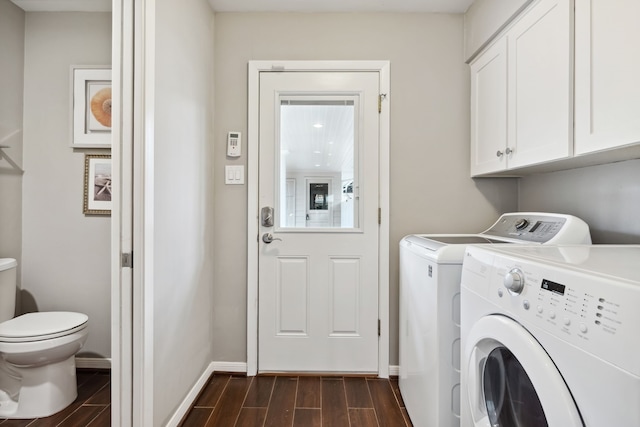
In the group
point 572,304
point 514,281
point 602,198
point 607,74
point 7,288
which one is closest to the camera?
point 572,304

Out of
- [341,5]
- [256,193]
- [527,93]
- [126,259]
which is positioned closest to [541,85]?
[527,93]

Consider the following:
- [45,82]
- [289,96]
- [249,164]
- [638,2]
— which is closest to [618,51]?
[638,2]

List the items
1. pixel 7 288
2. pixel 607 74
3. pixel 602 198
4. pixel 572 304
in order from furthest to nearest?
pixel 7 288 < pixel 602 198 < pixel 607 74 < pixel 572 304

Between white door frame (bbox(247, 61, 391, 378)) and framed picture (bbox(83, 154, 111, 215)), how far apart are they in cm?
96

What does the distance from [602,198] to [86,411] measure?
278 cm

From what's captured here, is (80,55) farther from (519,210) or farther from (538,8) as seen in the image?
(519,210)

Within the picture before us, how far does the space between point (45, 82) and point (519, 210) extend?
321 cm

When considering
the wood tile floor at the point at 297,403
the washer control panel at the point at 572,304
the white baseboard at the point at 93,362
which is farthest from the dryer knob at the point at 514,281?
the white baseboard at the point at 93,362

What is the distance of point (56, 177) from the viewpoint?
6.34ft

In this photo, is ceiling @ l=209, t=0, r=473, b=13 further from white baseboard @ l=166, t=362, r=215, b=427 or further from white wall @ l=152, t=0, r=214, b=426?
white baseboard @ l=166, t=362, r=215, b=427

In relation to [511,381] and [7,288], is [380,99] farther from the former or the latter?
[7,288]

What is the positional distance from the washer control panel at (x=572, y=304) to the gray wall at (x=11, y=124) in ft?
8.77

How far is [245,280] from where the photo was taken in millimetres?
1915

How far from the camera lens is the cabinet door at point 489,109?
153 cm
